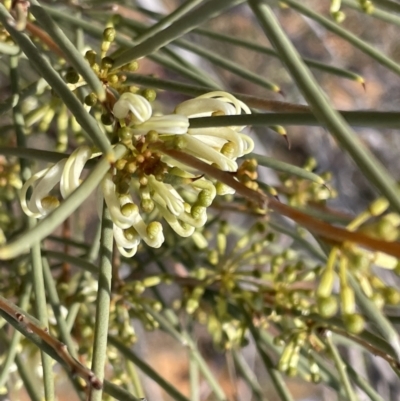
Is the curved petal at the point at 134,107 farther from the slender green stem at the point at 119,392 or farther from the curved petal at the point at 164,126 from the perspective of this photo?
the slender green stem at the point at 119,392

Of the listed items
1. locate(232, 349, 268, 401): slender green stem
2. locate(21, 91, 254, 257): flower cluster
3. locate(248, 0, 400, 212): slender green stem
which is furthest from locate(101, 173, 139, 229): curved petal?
locate(232, 349, 268, 401): slender green stem

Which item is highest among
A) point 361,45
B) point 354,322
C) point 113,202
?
point 361,45

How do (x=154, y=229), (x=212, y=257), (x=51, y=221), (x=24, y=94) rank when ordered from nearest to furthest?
(x=51, y=221) < (x=154, y=229) < (x=24, y=94) < (x=212, y=257)

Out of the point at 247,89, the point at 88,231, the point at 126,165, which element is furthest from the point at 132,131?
the point at 247,89

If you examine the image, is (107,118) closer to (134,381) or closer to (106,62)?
(106,62)

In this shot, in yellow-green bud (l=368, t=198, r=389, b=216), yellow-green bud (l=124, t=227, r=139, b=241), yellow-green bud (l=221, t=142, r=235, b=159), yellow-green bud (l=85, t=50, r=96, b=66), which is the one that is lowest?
yellow-green bud (l=368, t=198, r=389, b=216)

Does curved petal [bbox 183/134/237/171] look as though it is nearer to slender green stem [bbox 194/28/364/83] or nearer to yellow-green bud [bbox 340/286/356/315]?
yellow-green bud [bbox 340/286/356/315]

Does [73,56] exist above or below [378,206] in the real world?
above

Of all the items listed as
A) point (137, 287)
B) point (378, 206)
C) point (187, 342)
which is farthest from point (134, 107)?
point (187, 342)
